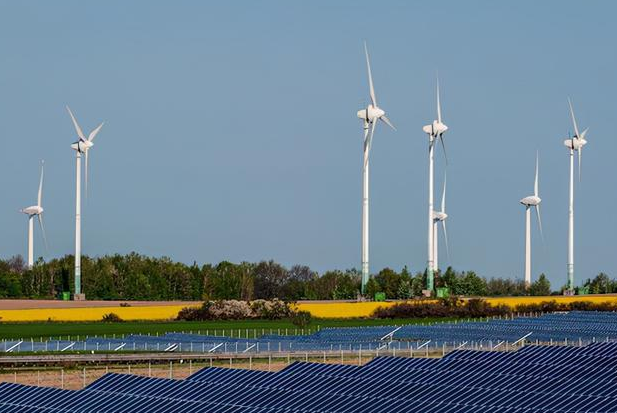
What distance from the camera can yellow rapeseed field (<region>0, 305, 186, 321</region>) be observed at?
6826 inches

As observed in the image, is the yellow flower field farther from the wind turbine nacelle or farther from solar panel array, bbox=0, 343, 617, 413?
solar panel array, bbox=0, 343, 617, 413

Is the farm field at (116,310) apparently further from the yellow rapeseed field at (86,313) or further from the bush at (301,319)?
the bush at (301,319)

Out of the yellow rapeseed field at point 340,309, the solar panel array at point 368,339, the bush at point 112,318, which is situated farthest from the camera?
the yellow rapeseed field at point 340,309

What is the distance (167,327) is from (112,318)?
42.5ft

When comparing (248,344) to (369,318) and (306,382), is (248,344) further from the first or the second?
(369,318)

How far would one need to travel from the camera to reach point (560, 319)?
161125 millimetres

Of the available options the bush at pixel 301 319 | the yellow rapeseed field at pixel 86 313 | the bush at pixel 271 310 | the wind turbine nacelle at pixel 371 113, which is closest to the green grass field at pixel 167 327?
the bush at pixel 301 319

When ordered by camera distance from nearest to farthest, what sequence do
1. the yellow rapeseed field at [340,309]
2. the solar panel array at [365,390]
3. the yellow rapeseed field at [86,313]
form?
the solar panel array at [365,390], the yellow rapeseed field at [86,313], the yellow rapeseed field at [340,309]

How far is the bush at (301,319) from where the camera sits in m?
166

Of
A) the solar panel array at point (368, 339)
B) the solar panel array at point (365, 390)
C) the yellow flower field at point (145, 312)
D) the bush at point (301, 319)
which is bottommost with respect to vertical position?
the solar panel array at point (365, 390)

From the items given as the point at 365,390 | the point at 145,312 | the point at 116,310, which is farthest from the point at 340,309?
the point at 365,390

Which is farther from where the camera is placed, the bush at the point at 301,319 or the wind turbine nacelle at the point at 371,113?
the wind turbine nacelle at the point at 371,113

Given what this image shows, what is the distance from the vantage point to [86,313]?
176 metres

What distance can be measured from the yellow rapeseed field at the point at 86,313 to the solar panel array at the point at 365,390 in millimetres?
95971
